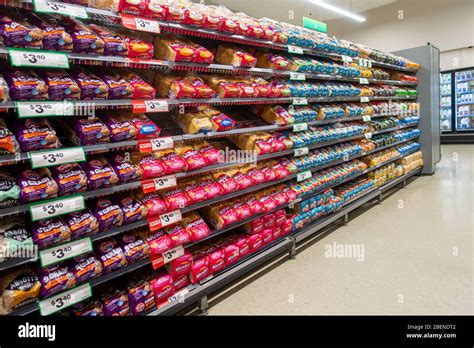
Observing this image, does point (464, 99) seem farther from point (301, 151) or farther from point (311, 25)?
point (301, 151)

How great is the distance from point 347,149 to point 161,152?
9.56 feet

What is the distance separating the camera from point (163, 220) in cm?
226

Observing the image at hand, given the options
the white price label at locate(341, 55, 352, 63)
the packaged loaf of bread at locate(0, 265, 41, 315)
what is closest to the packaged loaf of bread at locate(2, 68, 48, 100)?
the packaged loaf of bread at locate(0, 265, 41, 315)

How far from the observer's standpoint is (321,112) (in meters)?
3.94

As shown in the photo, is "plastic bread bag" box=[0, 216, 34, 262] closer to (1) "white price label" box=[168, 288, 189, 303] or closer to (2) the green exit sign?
(1) "white price label" box=[168, 288, 189, 303]

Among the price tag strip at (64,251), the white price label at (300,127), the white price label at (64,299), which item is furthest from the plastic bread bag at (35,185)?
the white price label at (300,127)

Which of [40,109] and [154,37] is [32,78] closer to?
[40,109]

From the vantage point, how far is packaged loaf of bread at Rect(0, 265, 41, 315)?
162 cm

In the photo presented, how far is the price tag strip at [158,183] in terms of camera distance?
215cm

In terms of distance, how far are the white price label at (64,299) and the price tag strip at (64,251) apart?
0.18m

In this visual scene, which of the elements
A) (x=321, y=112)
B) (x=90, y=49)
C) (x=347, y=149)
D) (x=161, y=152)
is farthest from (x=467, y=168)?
(x=90, y=49)

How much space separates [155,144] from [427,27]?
12.1 m

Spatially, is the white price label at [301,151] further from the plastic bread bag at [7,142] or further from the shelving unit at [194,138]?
the plastic bread bag at [7,142]
